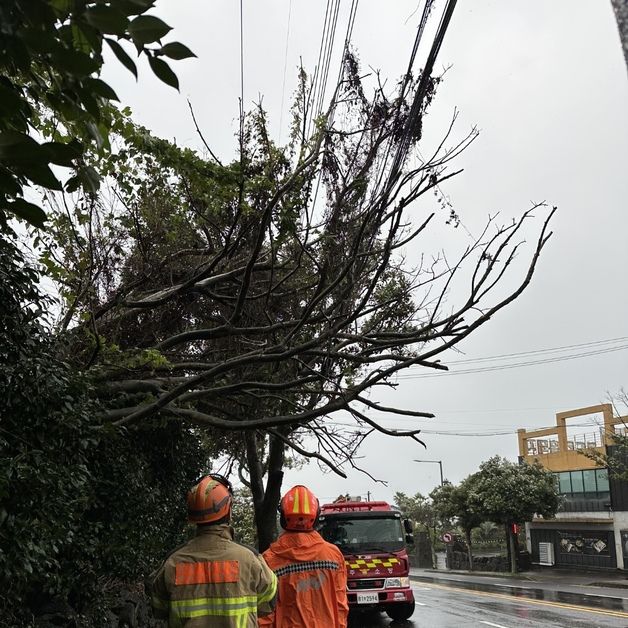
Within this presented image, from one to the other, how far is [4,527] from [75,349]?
407 cm

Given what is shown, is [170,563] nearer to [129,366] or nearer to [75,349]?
[129,366]

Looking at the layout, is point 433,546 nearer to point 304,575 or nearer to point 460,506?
point 460,506

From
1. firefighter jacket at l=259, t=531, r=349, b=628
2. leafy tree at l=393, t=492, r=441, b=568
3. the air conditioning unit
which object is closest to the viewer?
firefighter jacket at l=259, t=531, r=349, b=628

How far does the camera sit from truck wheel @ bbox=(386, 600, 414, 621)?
49.4 feet

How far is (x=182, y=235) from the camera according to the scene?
10805mm

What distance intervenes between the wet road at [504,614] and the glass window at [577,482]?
17595 mm

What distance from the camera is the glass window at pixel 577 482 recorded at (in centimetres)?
3766

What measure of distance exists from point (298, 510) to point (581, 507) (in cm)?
3703

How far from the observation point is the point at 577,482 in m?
38.1

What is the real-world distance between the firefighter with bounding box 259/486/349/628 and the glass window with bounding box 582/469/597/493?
→ 3565 centimetres

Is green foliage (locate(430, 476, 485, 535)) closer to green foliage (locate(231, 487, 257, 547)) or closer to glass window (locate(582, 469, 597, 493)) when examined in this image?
glass window (locate(582, 469, 597, 493))

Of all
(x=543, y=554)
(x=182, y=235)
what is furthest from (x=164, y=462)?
(x=543, y=554)

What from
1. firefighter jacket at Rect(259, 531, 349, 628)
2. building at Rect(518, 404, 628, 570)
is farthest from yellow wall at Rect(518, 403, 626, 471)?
firefighter jacket at Rect(259, 531, 349, 628)

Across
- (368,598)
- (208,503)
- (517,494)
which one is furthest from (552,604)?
(517,494)
